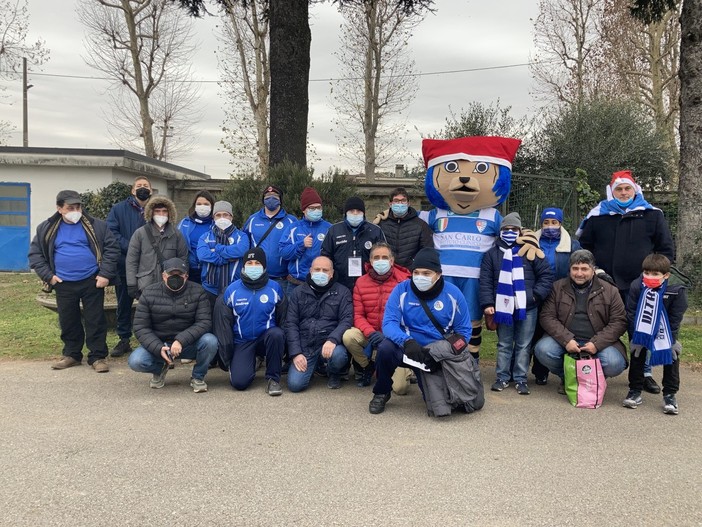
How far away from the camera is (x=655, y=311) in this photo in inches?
196

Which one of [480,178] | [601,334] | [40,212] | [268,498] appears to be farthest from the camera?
[40,212]

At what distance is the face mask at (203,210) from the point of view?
6.46 meters

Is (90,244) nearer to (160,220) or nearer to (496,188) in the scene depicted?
(160,220)

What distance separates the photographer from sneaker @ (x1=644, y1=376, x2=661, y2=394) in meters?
5.57

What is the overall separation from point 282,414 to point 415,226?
2.36 meters

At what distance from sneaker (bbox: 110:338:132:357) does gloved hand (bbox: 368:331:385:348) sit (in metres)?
3.25

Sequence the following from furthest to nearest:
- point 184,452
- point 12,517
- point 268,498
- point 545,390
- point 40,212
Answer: point 40,212 → point 545,390 → point 184,452 → point 268,498 → point 12,517

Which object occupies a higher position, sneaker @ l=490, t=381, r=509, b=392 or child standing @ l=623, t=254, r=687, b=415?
child standing @ l=623, t=254, r=687, b=415

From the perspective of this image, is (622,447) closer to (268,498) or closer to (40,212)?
(268,498)

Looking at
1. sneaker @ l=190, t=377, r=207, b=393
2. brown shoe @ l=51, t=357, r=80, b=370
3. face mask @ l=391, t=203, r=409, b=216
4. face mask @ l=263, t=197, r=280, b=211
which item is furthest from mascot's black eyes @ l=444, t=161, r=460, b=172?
brown shoe @ l=51, t=357, r=80, b=370

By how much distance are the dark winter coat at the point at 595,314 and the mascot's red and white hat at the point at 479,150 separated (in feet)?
4.85

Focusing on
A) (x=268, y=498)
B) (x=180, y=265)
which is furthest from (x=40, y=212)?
(x=268, y=498)

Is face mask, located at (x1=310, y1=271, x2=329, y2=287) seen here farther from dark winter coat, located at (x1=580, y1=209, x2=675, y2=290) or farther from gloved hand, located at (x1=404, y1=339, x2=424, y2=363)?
dark winter coat, located at (x1=580, y1=209, x2=675, y2=290)

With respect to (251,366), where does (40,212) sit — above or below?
above
